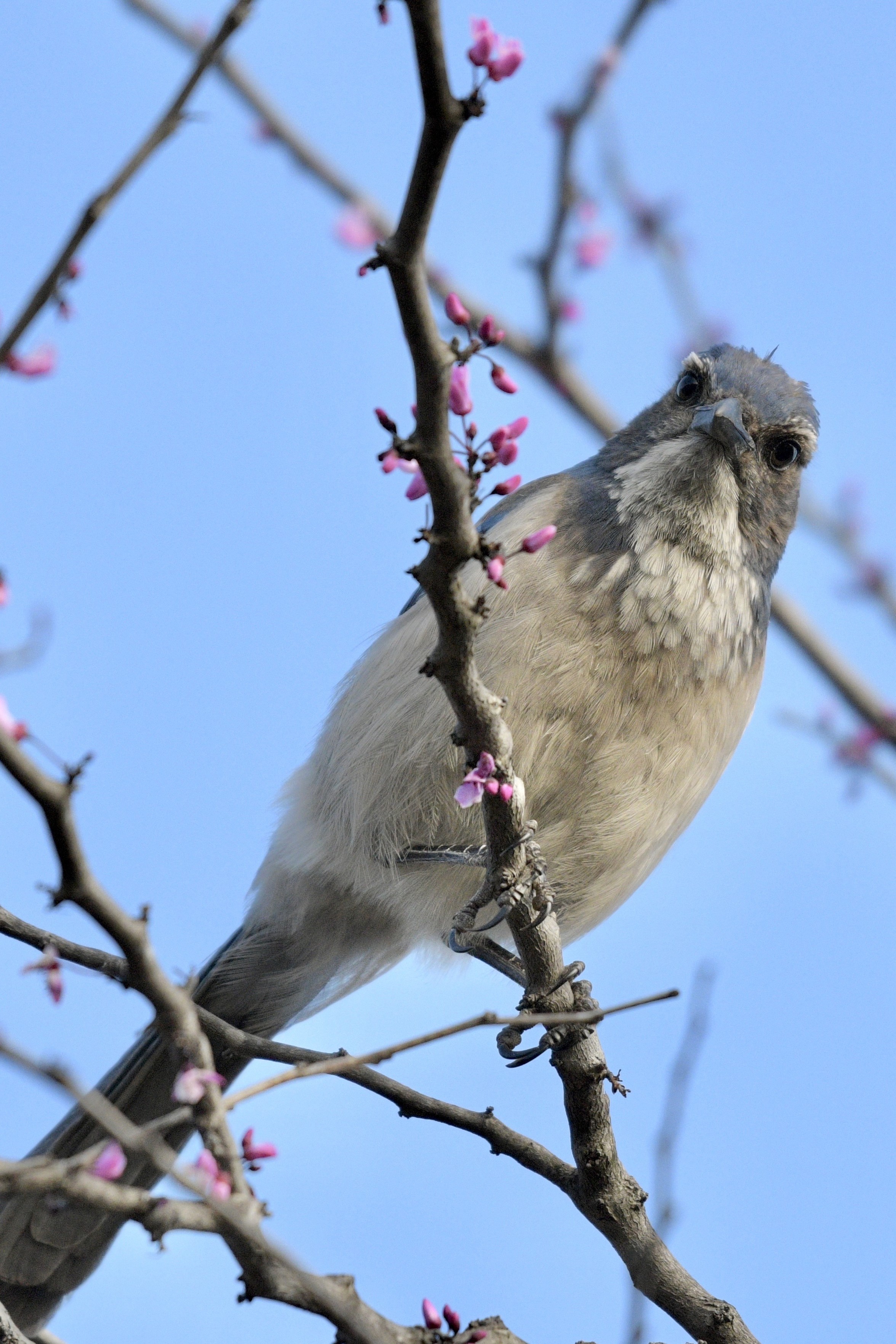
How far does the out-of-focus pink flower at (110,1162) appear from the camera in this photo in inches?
86.9

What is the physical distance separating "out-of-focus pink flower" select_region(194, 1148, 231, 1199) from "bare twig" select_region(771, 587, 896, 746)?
3.37 metres

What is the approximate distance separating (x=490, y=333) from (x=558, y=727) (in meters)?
1.89

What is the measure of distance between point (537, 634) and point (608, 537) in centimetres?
48

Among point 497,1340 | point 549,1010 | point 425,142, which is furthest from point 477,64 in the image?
point 497,1340

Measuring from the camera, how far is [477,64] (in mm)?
2125

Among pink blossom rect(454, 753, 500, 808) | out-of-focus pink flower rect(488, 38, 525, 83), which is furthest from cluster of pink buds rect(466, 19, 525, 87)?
pink blossom rect(454, 753, 500, 808)

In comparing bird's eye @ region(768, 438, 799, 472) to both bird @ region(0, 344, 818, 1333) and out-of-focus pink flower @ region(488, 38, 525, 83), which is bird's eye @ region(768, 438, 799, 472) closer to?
bird @ region(0, 344, 818, 1333)

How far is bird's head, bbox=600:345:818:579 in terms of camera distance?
4.38 metres

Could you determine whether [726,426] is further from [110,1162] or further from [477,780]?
[110,1162]

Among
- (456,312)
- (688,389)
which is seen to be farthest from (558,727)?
(456,312)

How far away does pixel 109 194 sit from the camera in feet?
6.32

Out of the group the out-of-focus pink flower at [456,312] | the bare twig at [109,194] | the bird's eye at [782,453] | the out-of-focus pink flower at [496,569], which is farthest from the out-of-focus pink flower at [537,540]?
the bird's eye at [782,453]

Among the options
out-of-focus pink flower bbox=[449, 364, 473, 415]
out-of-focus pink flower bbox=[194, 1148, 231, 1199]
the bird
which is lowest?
out-of-focus pink flower bbox=[194, 1148, 231, 1199]

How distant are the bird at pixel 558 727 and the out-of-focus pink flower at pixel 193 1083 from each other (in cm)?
188
